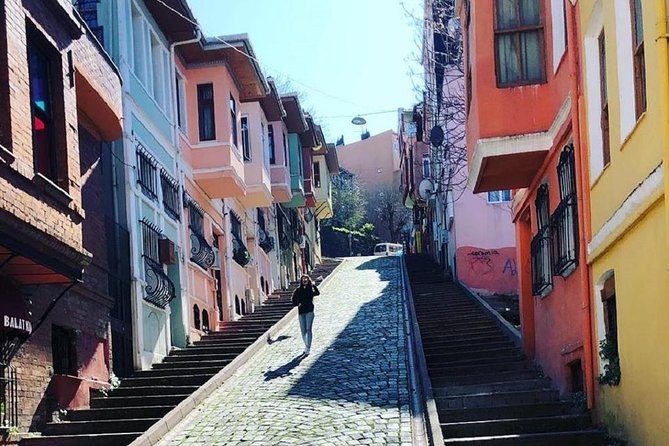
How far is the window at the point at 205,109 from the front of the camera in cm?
2258

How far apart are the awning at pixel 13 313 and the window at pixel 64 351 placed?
173 cm

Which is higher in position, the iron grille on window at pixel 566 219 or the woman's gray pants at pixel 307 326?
the iron grille on window at pixel 566 219

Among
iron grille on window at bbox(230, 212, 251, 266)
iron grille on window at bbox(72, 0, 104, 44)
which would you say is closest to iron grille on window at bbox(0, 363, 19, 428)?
iron grille on window at bbox(72, 0, 104, 44)

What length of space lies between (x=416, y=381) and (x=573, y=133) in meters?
5.29

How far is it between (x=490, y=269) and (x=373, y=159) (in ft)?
163

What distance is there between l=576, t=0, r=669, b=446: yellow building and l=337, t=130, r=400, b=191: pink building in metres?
66.3

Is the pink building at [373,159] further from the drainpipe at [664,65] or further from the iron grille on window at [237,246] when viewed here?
the drainpipe at [664,65]

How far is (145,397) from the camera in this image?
45.8 ft

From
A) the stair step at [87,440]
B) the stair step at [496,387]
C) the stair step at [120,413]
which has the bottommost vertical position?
the stair step at [87,440]

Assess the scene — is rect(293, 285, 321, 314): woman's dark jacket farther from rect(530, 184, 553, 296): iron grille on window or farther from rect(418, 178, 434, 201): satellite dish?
rect(418, 178, 434, 201): satellite dish

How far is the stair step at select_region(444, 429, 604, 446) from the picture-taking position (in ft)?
32.8

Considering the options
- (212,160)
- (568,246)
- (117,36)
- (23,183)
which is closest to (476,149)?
(568,246)

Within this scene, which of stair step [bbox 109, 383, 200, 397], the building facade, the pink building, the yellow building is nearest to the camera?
the yellow building

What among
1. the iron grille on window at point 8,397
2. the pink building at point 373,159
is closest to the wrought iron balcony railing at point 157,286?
the iron grille on window at point 8,397
